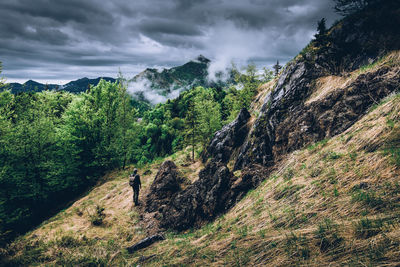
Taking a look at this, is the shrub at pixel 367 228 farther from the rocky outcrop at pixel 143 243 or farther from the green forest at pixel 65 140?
the green forest at pixel 65 140

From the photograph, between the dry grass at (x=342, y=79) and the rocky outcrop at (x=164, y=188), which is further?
the rocky outcrop at (x=164, y=188)

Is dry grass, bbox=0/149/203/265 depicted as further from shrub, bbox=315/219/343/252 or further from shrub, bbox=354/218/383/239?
shrub, bbox=354/218/383/239

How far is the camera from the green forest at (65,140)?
14938 mm

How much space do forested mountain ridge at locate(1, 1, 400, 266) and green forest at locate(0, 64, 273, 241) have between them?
483cm

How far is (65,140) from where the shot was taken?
1873 centimetres

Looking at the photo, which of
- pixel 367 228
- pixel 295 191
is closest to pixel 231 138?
pixel 295 191

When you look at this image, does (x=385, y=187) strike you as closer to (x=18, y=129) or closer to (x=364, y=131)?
(x=364, y=131)

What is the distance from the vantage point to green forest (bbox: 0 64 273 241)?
14938mm

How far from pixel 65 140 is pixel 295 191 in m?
21.1

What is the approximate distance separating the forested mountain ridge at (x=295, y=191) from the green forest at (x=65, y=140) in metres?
4.83

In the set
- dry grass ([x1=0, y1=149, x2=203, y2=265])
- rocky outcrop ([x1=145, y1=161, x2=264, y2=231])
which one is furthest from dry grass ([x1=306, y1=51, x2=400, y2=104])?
dry grass ([x1=0, y1=149, x2=203, y2=265])

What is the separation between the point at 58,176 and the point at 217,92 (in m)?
47.4

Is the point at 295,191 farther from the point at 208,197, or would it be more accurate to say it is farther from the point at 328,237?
the point at 208,197

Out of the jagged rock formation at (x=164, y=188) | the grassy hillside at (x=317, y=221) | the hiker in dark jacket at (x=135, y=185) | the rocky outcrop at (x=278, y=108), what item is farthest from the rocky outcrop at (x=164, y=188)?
the rocky outcrop at (x=278, y=108)
